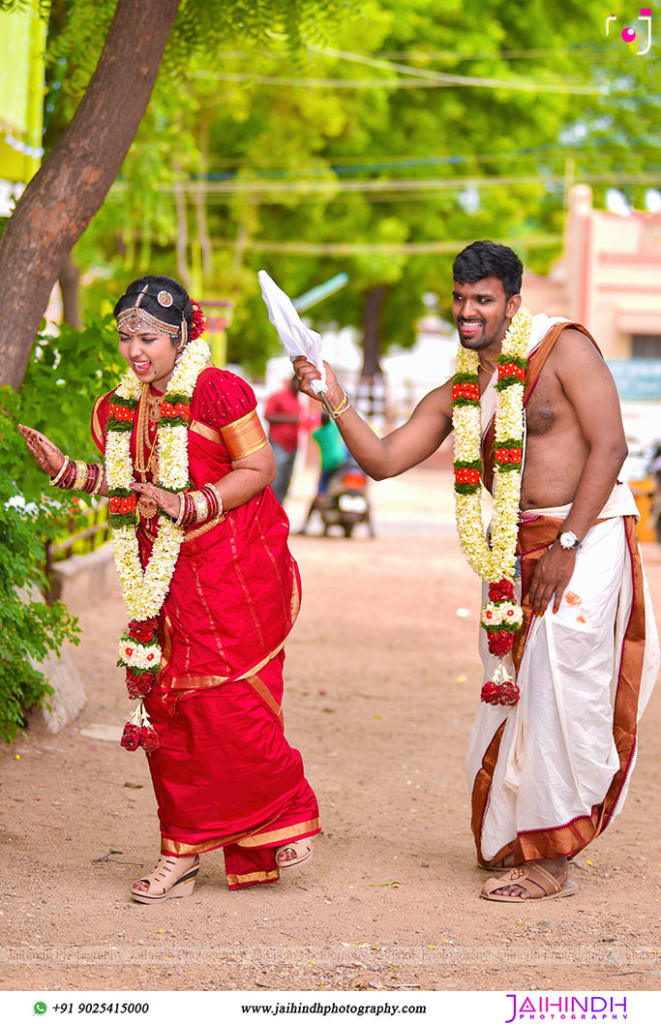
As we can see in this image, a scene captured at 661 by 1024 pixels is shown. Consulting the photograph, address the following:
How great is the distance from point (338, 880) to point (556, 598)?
4.23ft

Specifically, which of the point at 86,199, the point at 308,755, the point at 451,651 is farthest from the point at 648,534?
the point at 86,199

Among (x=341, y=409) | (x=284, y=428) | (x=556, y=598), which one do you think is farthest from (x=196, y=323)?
(x=284, y=428)

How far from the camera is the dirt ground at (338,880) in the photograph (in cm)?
390

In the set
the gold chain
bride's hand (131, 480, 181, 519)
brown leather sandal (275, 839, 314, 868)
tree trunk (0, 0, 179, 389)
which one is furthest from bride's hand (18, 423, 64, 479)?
brown leather sandal (275, 839, 314, 868)

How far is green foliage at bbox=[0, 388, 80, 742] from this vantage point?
17.8 feet

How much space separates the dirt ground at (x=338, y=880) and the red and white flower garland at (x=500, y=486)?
81cm

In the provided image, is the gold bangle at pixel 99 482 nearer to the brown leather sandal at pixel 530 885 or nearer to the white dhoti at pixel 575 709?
the white dhoti at pixel 575 709

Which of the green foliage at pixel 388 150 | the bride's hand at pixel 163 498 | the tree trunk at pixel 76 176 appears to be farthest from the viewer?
the green foliage at pixel 388 150

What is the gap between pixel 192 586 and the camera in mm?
4516

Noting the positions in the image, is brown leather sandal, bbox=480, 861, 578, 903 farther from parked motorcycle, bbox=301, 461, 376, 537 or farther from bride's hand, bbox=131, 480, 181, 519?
parked motorcycle, bbox=301, 461, 376, 537

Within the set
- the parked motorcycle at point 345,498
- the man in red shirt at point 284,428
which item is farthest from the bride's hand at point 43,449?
the parked motorcycle at point 345,498

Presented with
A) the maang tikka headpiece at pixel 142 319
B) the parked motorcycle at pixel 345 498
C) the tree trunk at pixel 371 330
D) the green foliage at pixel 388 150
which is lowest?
the parked motorcycle at pixel 345 498

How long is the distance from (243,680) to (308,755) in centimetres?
237

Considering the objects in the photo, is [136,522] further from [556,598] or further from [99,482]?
[556,598]
